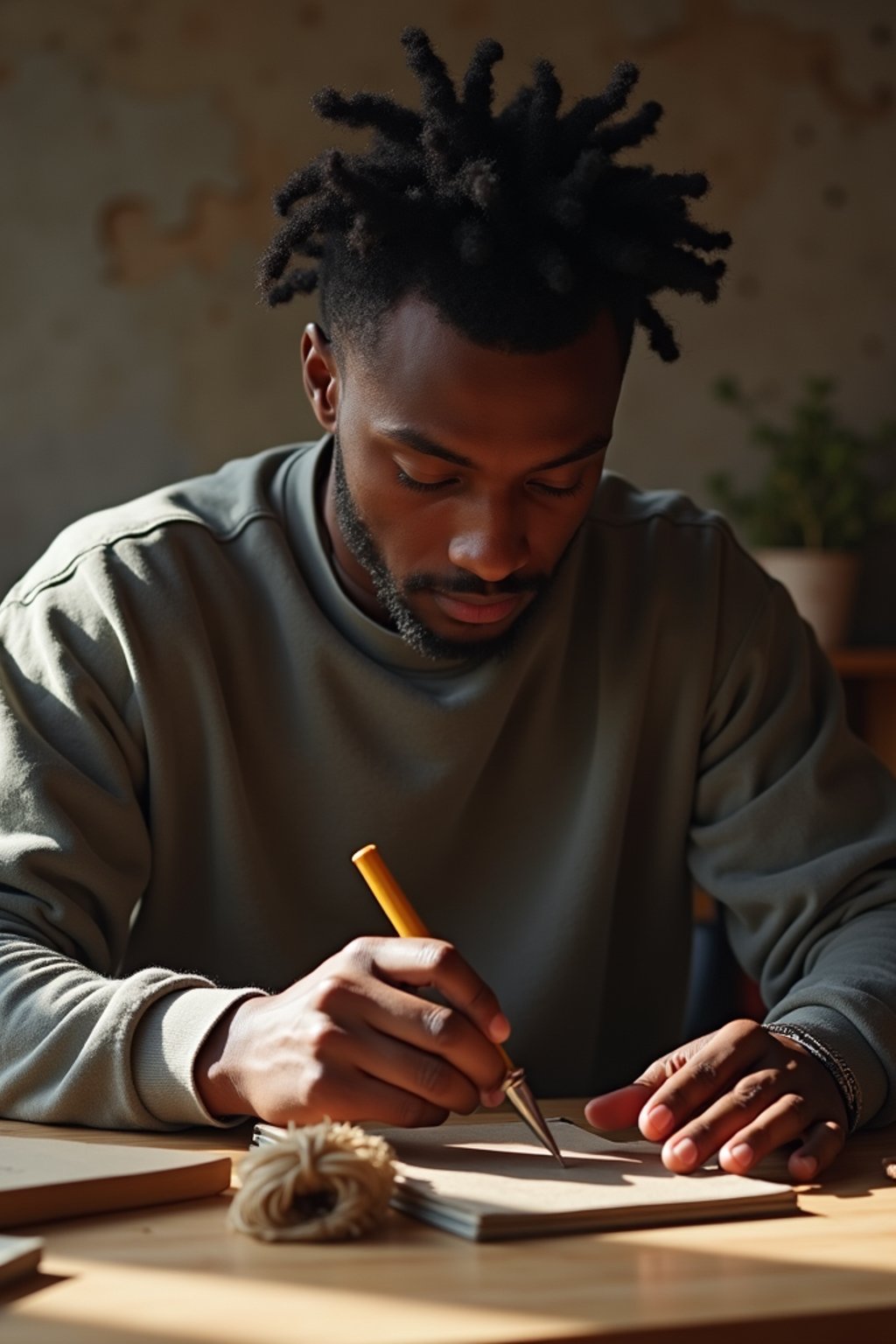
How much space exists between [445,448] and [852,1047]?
1.81 ft

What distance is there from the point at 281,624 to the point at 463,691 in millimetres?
180

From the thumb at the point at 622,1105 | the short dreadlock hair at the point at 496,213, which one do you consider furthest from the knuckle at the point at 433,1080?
the short dreadlock hair at the point at 496,213

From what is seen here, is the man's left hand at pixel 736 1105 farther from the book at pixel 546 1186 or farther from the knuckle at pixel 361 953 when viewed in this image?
the knuckle at pixel 361 953

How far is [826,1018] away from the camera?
4.02 feet

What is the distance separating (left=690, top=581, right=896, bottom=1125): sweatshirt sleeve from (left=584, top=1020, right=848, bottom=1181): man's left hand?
7.1 inches

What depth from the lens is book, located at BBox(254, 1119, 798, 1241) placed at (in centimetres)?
85

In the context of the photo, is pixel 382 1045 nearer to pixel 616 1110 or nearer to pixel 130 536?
pixel 616 1110

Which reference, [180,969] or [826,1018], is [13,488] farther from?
[826,1018]

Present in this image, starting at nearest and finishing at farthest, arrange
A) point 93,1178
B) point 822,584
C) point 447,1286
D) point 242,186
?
1. point 447,1286
2. point 93,1178
3. point 242,186
4. point 822,584

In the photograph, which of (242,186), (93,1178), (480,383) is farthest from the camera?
(242,186)

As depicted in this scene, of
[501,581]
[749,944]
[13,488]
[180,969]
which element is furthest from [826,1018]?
[13,488]

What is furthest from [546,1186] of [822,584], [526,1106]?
[822,584]

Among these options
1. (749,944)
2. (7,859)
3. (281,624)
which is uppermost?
(281,624)

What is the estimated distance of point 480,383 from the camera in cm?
129
